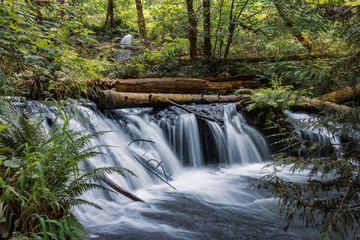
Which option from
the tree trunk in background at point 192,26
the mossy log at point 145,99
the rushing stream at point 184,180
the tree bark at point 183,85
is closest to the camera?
the rushing stream at point 184,180

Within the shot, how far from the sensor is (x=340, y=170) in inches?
83.7

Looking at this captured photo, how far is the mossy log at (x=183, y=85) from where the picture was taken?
8.89 metres

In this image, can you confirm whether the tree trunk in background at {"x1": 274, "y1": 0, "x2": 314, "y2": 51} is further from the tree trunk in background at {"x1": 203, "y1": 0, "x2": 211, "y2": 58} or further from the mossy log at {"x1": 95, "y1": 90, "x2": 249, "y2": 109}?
the mossy log at {"x1": 95, "y1": 90, "x2": 249, "y2": 109}

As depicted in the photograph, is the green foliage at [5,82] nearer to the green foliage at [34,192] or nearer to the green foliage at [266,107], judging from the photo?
the green foliage at [34,192]

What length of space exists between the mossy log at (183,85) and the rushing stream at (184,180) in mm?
1582

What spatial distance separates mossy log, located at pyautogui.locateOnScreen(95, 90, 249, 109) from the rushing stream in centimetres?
26

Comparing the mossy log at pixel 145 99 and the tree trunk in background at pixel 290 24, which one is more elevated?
the tree trunk in background at pixel 290 24

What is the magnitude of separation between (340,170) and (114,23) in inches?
796

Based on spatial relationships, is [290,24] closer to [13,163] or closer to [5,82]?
[5,82]

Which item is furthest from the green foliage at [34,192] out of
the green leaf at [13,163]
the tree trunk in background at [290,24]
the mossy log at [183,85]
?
the tree trunk in background at [290,24]

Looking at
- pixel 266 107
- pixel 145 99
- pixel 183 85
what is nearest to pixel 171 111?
pixel 145 99

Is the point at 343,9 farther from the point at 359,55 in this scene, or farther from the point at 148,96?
the point at 148,96

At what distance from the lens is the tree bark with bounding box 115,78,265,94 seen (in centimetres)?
888

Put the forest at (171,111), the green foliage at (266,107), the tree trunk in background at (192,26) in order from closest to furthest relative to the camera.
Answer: the forest at (171,111), the green foliage at (266,107), the tree trunk in background at (192,26)
